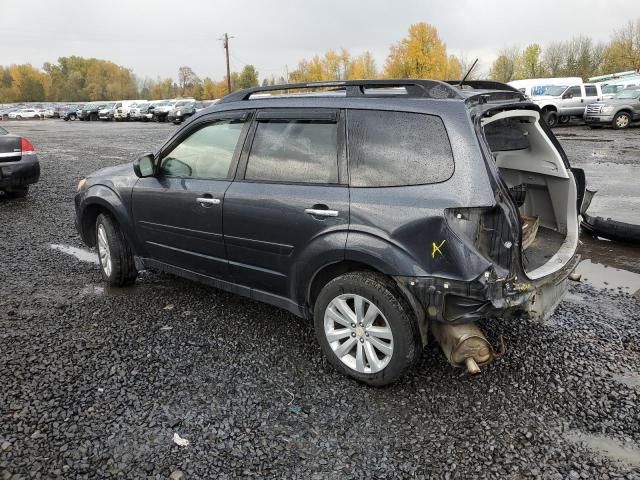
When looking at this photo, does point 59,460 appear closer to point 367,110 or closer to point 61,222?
point 367,110

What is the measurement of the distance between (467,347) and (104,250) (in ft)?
11.9

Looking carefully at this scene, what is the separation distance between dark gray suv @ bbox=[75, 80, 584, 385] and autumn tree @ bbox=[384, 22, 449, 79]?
58.3m

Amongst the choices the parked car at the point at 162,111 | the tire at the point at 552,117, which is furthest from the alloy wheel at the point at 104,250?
the parked car at the point at 162,111

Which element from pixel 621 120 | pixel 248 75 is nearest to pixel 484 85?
pixel 621 120

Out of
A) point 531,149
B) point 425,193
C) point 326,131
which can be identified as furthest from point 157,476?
point 531,149

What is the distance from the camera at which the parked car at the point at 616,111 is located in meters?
21.4

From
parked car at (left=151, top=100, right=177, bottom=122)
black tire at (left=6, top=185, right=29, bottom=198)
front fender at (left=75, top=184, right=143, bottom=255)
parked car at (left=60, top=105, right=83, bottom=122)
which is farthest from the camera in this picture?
parked car at (left=60, top=105, right=83, bottom=122)

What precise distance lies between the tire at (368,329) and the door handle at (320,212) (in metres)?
0.38

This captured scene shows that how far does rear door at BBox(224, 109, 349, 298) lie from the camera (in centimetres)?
318

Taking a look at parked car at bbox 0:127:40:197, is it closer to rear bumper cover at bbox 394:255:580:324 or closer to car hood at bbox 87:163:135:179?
car hood at bbox 87:163:135:179

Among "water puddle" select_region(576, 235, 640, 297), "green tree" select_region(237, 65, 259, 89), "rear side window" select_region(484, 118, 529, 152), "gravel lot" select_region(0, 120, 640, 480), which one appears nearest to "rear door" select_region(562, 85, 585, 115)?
"water puddle" select_region(576, 235, 640, 297)

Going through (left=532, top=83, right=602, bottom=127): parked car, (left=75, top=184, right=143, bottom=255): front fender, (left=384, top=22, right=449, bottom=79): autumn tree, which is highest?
(left=384, top=22, right=449, bottom=79): autumn tree

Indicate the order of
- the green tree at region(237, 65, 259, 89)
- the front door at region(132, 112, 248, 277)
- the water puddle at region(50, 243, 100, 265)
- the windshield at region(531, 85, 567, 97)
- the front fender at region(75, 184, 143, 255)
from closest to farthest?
the front door at region(132, 112, 248, 277) → the front fender at region(75, 184, 143, 255) → the water puddle at region(50, 243, 100, 265) → the windshield at region(531, 85, 567, 97) → the green tree at region(237, 65, 259, 89)

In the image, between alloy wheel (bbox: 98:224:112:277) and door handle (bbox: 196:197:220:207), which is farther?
alloy wheel (bbox: 98:224:112:277)
